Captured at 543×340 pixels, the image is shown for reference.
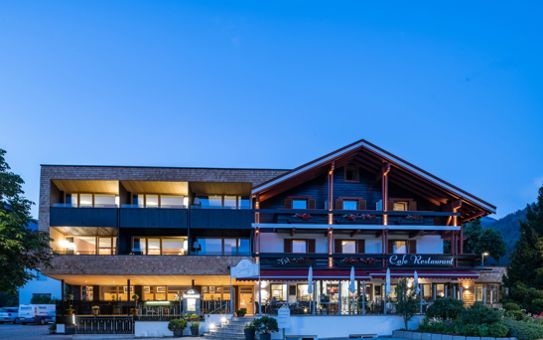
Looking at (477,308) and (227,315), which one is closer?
(477,308)

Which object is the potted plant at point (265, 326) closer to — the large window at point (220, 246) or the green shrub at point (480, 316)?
the green shrub at point (480, 316)

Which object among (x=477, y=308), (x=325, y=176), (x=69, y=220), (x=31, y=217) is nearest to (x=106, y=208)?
(x=69, y=220)

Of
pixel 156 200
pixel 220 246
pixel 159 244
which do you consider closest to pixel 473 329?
pixel 220 246

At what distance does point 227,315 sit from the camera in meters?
30.2

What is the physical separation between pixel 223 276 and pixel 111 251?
7.80m

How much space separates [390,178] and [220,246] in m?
11.1

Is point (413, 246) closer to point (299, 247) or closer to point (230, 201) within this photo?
point (299, 247)

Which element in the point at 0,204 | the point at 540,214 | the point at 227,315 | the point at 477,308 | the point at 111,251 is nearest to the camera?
the point at 477,308

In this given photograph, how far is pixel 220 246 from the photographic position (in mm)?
35688

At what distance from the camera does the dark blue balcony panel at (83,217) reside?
33.0m

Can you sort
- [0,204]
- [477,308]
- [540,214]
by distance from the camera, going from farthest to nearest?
1. [540,214]
2. [0,204]
3. [477,308]

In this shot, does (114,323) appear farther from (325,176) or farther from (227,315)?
(325,176)

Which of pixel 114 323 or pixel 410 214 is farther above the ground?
pixel 410 214

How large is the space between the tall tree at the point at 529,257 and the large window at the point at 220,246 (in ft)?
50.1
